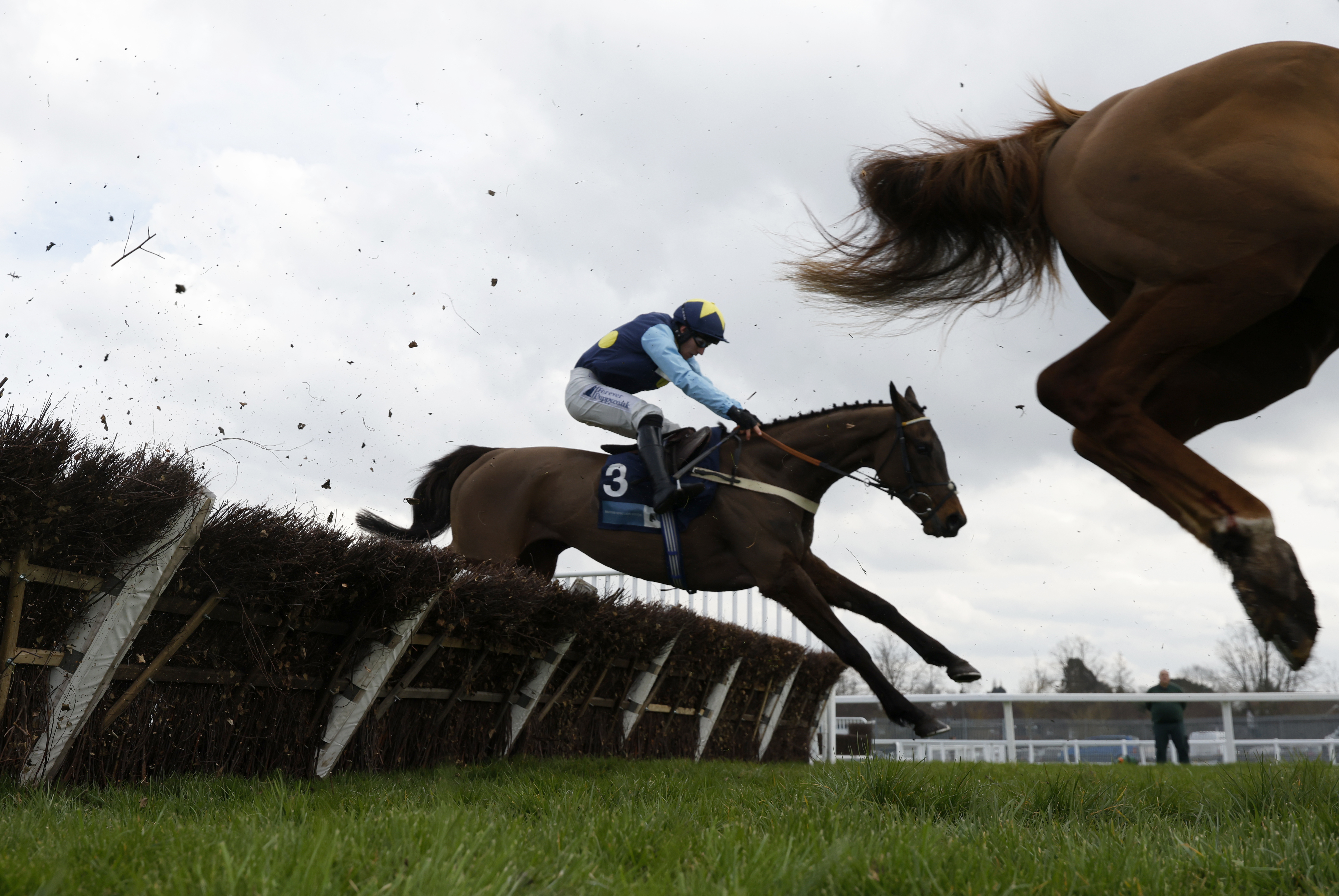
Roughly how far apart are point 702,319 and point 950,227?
9.76ft

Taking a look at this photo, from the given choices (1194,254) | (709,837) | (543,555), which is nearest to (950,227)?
(1194,254)

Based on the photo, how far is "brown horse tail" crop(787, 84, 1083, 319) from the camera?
267 centimetres

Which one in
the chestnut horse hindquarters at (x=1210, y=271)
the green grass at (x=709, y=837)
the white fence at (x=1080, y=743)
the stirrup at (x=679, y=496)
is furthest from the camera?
the white fence at (x=1080, y=743)

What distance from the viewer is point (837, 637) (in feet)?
16.1

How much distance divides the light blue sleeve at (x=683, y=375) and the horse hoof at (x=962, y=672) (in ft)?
5.75

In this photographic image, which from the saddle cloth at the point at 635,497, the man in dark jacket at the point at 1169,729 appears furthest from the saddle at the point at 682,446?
the man in dark jacket at the point at 1169,729

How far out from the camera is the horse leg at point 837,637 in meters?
4.62

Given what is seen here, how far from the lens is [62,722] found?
2982 mm

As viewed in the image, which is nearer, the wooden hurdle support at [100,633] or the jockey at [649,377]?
the wooden hurdle support at [100,633]

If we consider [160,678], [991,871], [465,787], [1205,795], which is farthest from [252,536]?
[1205,795]

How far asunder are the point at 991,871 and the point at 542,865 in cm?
71

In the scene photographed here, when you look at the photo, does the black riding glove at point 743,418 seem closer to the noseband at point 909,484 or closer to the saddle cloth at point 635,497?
the saddle cloth at point 635,497

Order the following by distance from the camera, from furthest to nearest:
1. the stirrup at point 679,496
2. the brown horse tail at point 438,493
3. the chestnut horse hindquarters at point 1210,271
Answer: the brown horse tail at point 438,493 → the stirrup at point 679,496 → the chestnut horse hindquarters at point 1210,271

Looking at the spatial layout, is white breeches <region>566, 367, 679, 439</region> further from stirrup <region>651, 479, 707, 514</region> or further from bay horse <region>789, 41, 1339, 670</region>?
bay horse <region>789, 41, 1339, 670</region>
